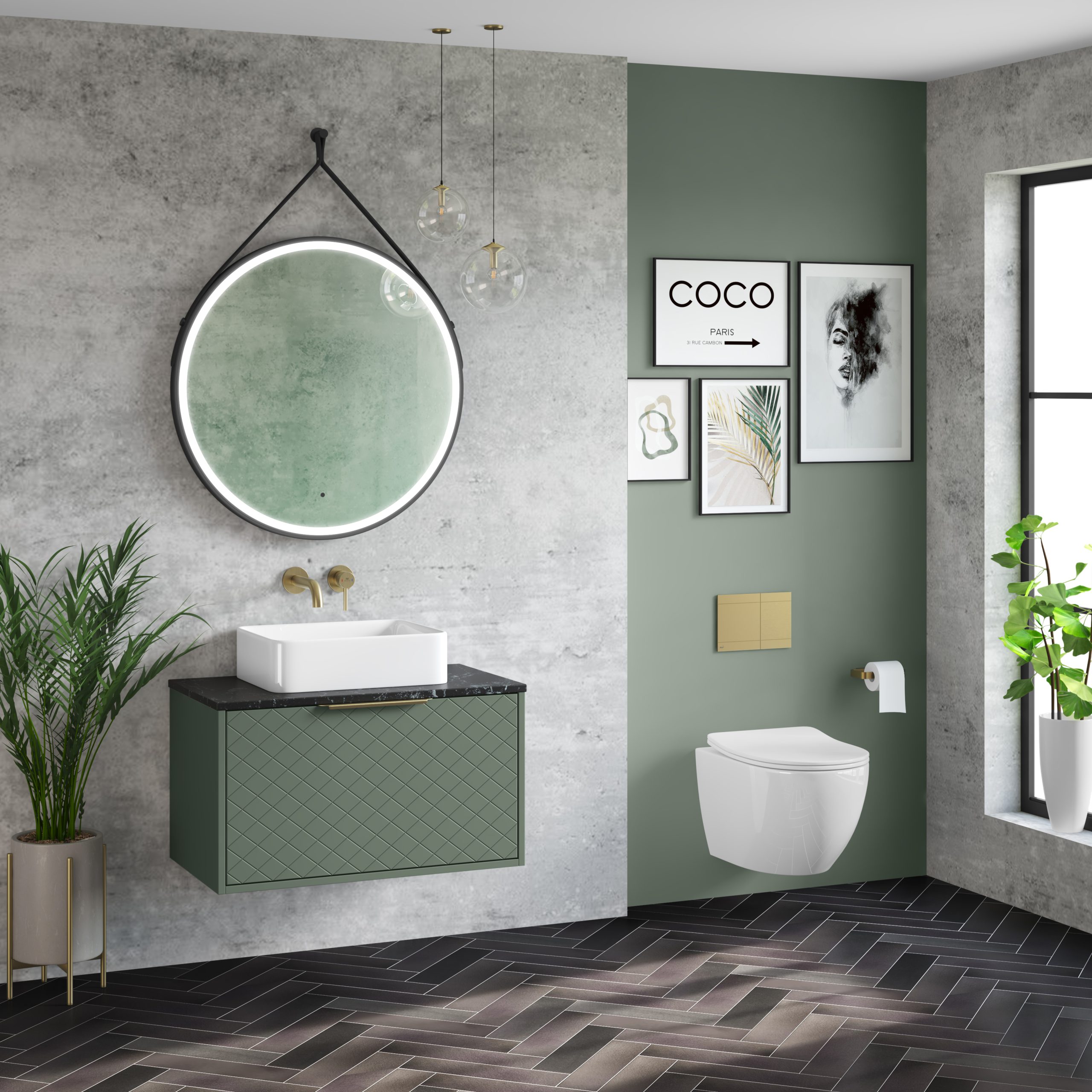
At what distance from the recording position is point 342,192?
421 cm

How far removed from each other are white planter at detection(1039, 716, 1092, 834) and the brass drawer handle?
1893mm

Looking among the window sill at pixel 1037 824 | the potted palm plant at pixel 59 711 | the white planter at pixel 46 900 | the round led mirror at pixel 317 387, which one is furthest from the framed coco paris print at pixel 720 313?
the white planter at pixel 46 900

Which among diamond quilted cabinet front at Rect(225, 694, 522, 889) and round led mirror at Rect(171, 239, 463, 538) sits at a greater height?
round led mirror at Rect(171, 239, 463, 538)

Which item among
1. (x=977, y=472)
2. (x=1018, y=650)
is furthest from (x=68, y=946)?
(x=977, y=472)

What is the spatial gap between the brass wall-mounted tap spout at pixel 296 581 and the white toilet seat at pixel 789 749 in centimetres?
135

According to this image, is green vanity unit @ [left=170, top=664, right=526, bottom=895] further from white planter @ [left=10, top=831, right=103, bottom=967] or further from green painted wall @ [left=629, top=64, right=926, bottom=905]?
green painted wall @ [left=629, top=64, right=926, bottom=905]

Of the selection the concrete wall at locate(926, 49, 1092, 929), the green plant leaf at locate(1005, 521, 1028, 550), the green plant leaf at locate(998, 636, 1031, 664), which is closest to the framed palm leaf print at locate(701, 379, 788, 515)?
the concrete wall at locate(926, 49, 1092, 929)

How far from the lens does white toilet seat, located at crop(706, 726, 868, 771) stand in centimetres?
426

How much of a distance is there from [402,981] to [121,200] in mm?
2304

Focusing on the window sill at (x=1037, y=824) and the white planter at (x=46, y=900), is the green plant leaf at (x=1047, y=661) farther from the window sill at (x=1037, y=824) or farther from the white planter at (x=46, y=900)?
the white planter at (x=46, y=900)

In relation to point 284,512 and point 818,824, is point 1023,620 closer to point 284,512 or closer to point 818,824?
point 818,824

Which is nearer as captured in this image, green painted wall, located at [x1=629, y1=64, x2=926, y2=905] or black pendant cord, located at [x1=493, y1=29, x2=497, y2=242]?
black pendant cord, located at [x1=493, y1=29, x2=497, y2=242]

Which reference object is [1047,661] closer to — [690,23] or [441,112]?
[690,23]

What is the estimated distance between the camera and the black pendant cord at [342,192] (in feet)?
A: 13.4
